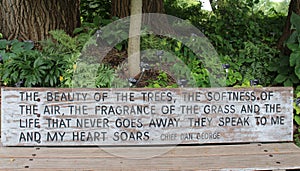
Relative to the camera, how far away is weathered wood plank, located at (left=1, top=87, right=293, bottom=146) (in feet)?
9.56

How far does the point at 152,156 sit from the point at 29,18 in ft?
7.74

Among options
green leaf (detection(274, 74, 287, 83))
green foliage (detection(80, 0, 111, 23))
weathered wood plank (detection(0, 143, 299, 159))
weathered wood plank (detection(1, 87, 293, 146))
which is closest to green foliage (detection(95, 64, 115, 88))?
Result: weathered wood plank (detection(1, 87, 293, 146))

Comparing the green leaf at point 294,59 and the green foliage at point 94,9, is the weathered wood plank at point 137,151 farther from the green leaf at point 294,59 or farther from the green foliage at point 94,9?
the green foliage at point 94,9

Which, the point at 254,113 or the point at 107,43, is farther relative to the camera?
the point at 107,43

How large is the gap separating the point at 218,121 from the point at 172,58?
1250 millimetres

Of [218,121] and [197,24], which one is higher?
[197,24]

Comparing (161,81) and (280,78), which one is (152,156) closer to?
(161,81)

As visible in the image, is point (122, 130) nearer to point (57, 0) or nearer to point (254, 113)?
point (254, 113)

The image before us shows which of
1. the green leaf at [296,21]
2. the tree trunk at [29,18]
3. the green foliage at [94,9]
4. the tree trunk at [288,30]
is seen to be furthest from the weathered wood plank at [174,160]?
the green foliage at [94,9]

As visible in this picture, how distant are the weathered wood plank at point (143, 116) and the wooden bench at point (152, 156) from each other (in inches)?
1.3

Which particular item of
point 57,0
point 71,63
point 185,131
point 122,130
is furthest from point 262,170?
point 57,0

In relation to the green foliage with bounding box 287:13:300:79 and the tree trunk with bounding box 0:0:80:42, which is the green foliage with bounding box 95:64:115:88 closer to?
the tree trunk with bounding box 0:0:80:42

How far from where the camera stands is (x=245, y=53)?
14.2ft

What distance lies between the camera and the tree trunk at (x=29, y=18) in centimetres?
436
